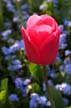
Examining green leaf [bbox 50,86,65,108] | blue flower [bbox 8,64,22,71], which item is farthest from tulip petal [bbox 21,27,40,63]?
blue flower [bbox 8,64,22,71]

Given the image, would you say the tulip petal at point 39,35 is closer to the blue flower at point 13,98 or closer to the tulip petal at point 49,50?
the tulip petal at point 49,50

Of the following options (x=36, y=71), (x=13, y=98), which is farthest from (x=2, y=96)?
(x=36, y=71)

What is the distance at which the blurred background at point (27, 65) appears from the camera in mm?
1335

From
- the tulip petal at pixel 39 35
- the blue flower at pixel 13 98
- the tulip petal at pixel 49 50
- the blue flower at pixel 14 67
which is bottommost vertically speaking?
the blue flower at pixel 13 98

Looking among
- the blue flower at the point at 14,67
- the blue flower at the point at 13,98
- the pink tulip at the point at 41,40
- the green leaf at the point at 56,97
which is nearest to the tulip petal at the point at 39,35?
the pink tulip at the point at 41,40

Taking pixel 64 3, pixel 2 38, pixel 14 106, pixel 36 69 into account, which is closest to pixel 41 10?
pixel 64 3

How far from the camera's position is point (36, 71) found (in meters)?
1.47

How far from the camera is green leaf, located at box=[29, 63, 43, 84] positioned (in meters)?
1.46

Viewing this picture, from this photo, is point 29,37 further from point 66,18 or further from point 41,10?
point 41,10

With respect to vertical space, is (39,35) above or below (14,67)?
above

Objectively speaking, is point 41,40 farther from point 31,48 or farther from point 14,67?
point 14,67

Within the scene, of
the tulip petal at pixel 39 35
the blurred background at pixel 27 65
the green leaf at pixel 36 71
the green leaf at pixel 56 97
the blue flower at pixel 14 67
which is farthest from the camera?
the blue flower at pixel 14 67

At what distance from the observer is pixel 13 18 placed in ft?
6.78

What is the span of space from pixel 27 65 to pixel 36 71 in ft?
0.32
